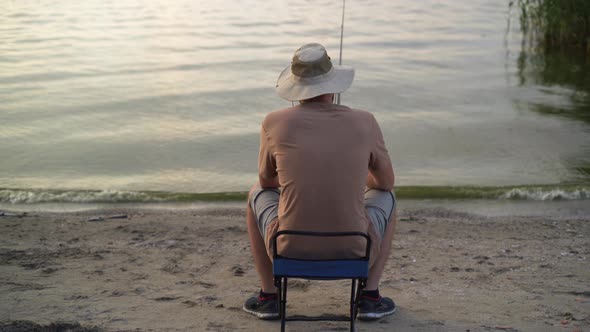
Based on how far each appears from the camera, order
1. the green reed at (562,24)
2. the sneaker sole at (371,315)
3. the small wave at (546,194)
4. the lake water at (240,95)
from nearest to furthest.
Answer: the sneaker sole at (371,315) → the small wave at (546,194) → the lake water at (240,95) → the green reed at (562,24)

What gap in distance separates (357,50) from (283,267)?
36.2 ft

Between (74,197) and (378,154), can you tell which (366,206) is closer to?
(378,154)

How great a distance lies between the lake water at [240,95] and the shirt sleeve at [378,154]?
3901 mm

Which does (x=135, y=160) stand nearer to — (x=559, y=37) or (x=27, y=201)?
(x=27, y=201)

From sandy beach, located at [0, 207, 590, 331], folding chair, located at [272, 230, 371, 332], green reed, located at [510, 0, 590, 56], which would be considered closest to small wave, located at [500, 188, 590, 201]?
sandy beach, located at [0, 207, 590, 331]

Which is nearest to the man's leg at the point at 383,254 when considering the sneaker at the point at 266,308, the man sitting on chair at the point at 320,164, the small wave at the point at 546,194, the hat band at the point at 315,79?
the man sitting on chair at the point at 320,164

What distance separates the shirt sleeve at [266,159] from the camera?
3336 millimetres

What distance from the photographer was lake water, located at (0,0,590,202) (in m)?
7.79

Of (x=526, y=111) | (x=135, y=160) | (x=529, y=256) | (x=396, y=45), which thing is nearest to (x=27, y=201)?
(x=135, y=160)

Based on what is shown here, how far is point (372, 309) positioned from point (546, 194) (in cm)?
358

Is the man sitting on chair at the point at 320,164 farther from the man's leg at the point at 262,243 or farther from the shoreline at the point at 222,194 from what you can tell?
the shoreline at the point at 222,194

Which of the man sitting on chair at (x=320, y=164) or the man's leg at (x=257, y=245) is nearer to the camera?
the man sitting on chair at (x=320, y=164)

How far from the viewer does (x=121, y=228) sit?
5633 mm

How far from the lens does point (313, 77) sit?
3359 millimetres
